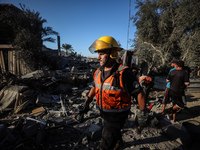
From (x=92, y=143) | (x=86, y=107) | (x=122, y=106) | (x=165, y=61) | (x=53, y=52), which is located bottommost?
(x=92, y=143)

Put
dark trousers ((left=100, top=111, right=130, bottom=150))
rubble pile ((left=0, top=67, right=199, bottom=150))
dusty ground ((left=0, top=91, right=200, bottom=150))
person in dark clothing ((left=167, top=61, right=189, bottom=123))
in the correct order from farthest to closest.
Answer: person in dark clothing ((left=167, top=61, right=189, bottom=123))
dusty ground ((left=0, top=91, right=200, bottom=150))
rubble pile ((left=0, top=67, right=199, bottom=150))
dark trousers ((left=100, top=111, right=130, bottom=150))

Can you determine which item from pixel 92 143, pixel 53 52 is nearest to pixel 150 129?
pixel 92 143

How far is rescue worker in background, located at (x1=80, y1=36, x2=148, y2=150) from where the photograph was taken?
160 centimetres

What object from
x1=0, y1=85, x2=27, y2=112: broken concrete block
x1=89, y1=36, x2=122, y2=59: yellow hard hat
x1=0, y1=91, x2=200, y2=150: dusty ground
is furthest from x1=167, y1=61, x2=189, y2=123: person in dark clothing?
x1=0, y1=85, x2=27, y2=112: broken concrete block

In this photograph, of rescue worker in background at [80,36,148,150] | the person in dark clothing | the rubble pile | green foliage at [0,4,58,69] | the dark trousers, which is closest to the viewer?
rescue worker in background at [80,36,148,150]

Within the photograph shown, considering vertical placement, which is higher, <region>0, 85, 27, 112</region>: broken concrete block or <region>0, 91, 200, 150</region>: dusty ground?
<region>0, 85, 27, 112</region>: broken concrete block

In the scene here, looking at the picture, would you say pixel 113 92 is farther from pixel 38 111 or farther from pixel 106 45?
pixel 38 111

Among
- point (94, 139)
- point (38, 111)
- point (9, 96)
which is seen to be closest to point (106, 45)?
point (94, 139)

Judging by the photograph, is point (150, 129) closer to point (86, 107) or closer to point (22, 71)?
point (86, 107)

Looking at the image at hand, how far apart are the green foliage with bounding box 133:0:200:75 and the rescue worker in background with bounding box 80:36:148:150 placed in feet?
33.9

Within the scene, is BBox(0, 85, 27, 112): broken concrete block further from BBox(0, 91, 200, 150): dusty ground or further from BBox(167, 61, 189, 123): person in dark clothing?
BBox(167, 61, 189, 123): person in dark clothing

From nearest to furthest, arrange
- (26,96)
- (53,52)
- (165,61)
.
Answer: (26,96), (165,61), (53,52)

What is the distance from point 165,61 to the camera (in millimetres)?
11469

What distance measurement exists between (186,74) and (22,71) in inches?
530
